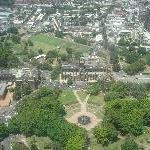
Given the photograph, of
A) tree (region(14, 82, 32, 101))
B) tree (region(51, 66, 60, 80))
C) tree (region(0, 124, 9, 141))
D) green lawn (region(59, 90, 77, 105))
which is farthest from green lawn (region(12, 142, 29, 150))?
tree (region(51, 66, 60, 80))

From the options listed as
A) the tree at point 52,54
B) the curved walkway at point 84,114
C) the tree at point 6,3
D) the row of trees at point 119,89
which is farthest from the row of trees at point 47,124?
the tree at point 6,3

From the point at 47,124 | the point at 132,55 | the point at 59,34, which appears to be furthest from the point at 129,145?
the point at 59,34

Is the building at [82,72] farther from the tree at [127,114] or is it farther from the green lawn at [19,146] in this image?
the green lawn at [19,146]

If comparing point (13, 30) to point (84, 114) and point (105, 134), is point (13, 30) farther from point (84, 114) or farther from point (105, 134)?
point (105, 134)

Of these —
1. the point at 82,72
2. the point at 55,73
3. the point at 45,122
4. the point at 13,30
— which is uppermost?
the point at 13,30

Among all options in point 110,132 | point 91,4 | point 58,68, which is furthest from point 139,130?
Result: point 91,4

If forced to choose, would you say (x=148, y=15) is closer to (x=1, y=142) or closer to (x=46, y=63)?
(x=46, y=63)

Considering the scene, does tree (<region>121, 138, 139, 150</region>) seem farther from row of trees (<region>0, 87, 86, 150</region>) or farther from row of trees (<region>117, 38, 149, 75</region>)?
row of trees (<region>117, 38, 149, 75</region>)
